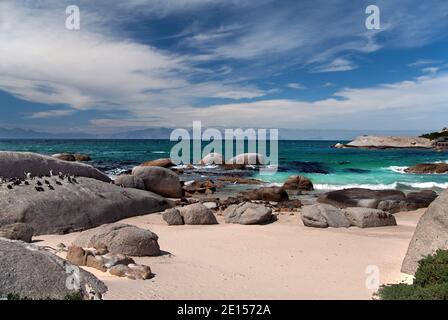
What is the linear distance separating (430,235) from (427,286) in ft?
8.06

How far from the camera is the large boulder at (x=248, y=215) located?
51.1ft

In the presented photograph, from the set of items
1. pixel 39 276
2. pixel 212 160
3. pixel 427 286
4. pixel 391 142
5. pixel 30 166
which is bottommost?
pixel 427 286

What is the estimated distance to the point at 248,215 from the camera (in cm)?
1574

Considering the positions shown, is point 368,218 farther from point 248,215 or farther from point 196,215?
point 196,215

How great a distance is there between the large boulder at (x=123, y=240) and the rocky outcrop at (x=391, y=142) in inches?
4154

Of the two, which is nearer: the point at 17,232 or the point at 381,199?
the point at 17,232

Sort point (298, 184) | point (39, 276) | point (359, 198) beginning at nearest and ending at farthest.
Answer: point (39, 276) < point (359, 198) < point (298, 184)

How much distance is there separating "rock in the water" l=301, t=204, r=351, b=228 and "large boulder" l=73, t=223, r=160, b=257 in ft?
23.7

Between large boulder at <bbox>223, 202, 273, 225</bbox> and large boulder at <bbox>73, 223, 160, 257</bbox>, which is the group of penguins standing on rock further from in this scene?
large boulder at <bbox>223, 202, 273, 225</bbox>

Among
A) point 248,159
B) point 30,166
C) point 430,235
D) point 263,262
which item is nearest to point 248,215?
point 263,262

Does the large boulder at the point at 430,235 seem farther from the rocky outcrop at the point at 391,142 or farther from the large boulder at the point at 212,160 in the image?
the rocky outcrop at the point at 391,142
